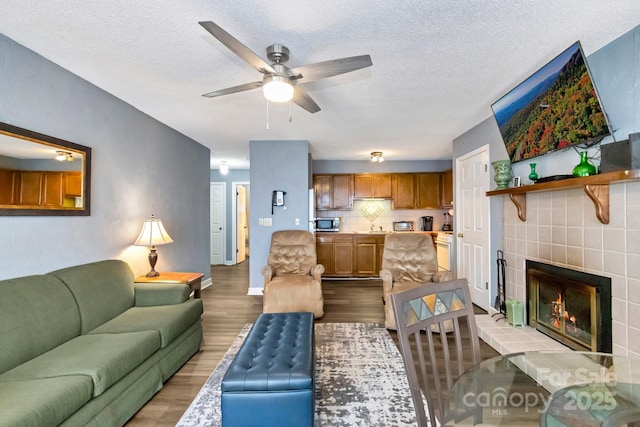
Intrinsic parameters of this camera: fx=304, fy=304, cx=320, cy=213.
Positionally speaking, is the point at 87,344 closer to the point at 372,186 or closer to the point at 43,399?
the point at 43,399

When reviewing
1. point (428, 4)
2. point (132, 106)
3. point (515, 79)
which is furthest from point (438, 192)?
point (132, 106)

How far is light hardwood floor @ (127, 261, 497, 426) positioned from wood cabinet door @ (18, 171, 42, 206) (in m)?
1.65

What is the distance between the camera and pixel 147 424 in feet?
6.09

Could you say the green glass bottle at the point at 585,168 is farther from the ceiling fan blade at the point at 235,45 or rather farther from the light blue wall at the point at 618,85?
the ceiling fan blade at the point at 235,45

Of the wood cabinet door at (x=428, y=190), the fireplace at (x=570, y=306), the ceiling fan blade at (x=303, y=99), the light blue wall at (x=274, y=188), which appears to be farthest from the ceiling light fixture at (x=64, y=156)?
the wood cabinet door at (x=428, y=190)

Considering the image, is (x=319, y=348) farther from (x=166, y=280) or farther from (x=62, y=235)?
(x=62, y=235)

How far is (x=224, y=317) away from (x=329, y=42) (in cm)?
322

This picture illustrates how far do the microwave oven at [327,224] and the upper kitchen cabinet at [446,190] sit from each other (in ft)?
7.30

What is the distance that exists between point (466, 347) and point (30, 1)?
4.01 metres

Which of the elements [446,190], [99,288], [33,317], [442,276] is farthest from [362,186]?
[33,317]

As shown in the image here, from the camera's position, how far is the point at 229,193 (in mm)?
7633

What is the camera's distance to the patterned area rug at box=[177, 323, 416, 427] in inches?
73.5

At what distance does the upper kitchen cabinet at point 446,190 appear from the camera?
6.13 m

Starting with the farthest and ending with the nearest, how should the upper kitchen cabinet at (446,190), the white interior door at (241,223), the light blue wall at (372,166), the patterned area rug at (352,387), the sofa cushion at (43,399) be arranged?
1. the white interior door at (241,223)
2. the light blue wall at (372,166)
3. the upper kitchen cabinet at (446,190)
4. the patterned area rug at (352,387)
5. the sofa cushion at (43,399)
